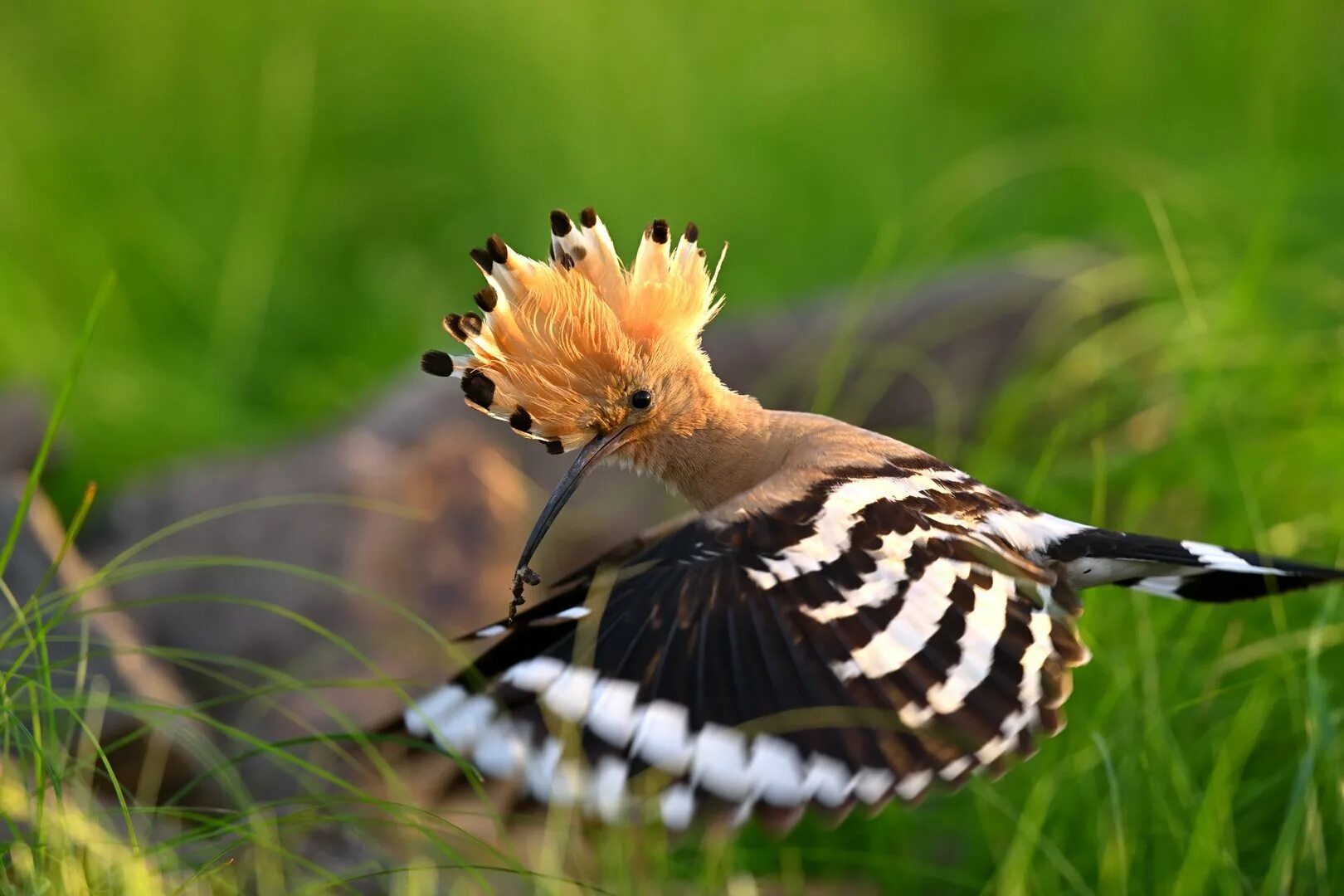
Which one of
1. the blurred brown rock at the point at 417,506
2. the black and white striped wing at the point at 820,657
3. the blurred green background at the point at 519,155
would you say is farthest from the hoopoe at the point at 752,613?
the blurred green background at the point at 519,155

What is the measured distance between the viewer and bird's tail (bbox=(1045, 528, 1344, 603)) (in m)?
1.23

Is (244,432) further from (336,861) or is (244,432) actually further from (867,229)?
(336,861)

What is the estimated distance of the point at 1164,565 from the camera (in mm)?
1256

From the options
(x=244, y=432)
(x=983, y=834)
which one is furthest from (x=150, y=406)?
(x=983, y=834)

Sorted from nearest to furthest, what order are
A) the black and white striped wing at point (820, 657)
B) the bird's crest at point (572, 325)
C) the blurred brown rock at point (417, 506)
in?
the black and white striped wing at point (820, 657), the bird's crest at point (572, 325), the blurred brown rock at point (417, 506)

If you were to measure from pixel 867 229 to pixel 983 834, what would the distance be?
286 centimetres

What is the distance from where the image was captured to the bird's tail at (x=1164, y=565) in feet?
4.03

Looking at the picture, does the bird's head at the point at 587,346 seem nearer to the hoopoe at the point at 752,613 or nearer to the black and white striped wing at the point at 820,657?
the hoopoe at the point at 752,613

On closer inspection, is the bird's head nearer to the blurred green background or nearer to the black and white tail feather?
the black and white tail feather

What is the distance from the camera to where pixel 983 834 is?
167 cm

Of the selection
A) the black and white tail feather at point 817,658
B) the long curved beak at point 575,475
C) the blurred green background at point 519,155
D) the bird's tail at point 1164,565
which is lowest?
the black and white tail feather at point 817,658

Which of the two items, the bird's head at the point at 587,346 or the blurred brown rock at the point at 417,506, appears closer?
the bird's head at the point at 587,346

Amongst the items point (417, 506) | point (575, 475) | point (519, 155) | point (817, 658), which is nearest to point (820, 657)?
point (817, 658)

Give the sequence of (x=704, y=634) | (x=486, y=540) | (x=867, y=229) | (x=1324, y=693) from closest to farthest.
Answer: (x=704, y=634) → (x=1324, y=693) → (x=486, y=540) → (x=867, y=229)
